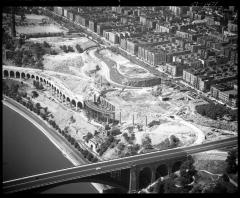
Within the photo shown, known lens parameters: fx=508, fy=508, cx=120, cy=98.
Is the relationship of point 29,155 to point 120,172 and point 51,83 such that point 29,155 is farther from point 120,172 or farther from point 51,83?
point 51,83

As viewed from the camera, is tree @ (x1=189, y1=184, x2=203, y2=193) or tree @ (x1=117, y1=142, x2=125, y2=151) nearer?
tree @ (x1=189, y1=184, x2=203, y2=193)

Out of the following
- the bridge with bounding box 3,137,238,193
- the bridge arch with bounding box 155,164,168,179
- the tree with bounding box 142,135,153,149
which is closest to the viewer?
the bridge with bounding box 3,137,238,193

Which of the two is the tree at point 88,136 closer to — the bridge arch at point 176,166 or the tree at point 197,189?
the bridge arch at point 176,166

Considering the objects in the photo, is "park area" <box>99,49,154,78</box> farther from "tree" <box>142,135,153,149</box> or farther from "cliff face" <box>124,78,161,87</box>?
"tree" <box>142,135,153,149</box>

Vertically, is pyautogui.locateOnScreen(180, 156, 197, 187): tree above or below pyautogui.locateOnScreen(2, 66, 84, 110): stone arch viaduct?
below

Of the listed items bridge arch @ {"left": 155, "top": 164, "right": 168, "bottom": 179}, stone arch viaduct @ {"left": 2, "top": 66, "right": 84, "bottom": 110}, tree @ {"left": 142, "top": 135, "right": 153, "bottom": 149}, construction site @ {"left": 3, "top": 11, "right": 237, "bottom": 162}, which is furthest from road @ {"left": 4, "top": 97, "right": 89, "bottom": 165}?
bridge arch @ {"left": 155, "top": 164, "right": 168, "bottom": 179}

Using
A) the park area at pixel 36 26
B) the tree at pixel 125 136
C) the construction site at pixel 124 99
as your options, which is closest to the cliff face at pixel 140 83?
the construction site at pixel 124 99
